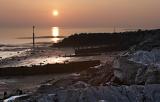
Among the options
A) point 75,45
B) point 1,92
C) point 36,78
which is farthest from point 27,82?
point 75,45

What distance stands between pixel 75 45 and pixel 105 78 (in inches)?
2350

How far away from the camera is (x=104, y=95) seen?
Result: 14.6 meters

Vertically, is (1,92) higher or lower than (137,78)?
lower

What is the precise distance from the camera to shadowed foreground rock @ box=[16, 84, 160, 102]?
14.4 meters

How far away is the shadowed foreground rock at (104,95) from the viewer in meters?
14.4

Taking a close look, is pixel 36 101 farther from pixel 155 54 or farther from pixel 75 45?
pixel 75 45

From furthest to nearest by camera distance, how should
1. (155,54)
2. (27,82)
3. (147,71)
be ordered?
(27,82) < (155,54) < (147,71)

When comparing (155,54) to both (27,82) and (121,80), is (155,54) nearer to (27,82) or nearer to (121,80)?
(121,80)

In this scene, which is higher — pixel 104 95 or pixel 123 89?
pixel 123 89

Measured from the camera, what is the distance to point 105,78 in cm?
2139

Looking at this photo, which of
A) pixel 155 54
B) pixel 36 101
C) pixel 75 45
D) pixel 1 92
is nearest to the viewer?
pixel 36 101

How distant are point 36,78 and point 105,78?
1353 cm

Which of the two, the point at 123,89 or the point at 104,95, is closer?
the point at 104,95

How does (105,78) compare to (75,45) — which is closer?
(105,78)
